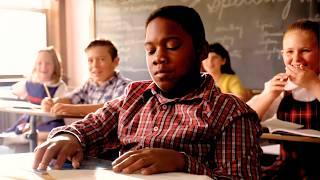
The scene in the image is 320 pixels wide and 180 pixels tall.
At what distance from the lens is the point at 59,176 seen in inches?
34.8

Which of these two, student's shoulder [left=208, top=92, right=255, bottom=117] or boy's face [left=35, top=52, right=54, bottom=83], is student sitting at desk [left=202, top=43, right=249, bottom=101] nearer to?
boy's face [left=35, top=52, right=54, bottom=83]

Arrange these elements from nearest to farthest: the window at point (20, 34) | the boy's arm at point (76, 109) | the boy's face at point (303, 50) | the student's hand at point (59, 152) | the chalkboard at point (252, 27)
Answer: the student's hand at point (59, 152)
the boy's face at point (303, 50)
the boy's arm at point (76, 109)
the chalkboard at point (252, 27)
the window at point (20, 34)

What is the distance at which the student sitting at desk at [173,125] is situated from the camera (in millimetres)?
946

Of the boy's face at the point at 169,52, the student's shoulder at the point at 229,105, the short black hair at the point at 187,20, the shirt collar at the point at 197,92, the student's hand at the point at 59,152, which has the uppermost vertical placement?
the short black hair at the point at 187,20

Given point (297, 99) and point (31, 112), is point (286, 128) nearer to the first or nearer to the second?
point (297, 99)

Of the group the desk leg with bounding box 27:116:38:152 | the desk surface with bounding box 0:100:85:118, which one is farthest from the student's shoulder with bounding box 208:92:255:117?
the desk leg with bounding box 27:116:38:152

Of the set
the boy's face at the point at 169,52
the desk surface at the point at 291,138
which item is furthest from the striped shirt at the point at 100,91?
the boy's face at the point at 169,52

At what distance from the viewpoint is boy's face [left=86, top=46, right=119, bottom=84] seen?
3006 mm

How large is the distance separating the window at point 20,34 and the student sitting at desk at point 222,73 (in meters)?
2.15

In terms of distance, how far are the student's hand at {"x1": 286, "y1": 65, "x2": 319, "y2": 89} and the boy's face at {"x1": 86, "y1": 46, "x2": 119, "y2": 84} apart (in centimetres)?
144

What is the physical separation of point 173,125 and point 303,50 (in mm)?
1082

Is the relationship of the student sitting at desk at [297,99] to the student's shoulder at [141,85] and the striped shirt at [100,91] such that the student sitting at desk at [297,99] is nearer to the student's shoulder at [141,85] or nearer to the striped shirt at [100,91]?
the student's shoulder at [141,85]

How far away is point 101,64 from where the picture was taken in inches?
118

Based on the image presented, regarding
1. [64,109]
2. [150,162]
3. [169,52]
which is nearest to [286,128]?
[169,52]
